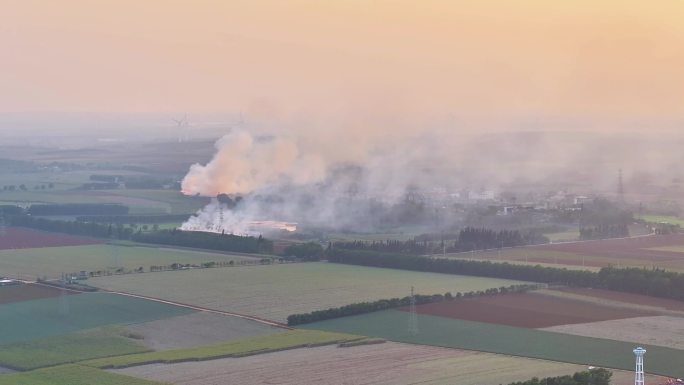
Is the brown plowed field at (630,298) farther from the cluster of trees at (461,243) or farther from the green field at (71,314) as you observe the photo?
the cluster of trees at (461,243)

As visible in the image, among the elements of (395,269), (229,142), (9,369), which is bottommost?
(9,369)

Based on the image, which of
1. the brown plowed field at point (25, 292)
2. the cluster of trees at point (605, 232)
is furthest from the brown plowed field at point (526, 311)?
the cluster of trees at point (605, 232)

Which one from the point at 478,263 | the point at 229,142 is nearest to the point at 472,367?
the point at 478,263

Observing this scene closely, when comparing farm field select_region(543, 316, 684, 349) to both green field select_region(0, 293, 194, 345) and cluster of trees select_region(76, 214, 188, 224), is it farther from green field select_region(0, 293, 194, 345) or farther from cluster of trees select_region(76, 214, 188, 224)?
cluster of trees select_region(76, 214, 188, 224)

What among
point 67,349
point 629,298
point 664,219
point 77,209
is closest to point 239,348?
point 67,349

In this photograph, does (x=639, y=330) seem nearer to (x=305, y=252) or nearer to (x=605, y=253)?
(x=605, y=253)

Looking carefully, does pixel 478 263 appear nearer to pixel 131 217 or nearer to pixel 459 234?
pixel 459 234
